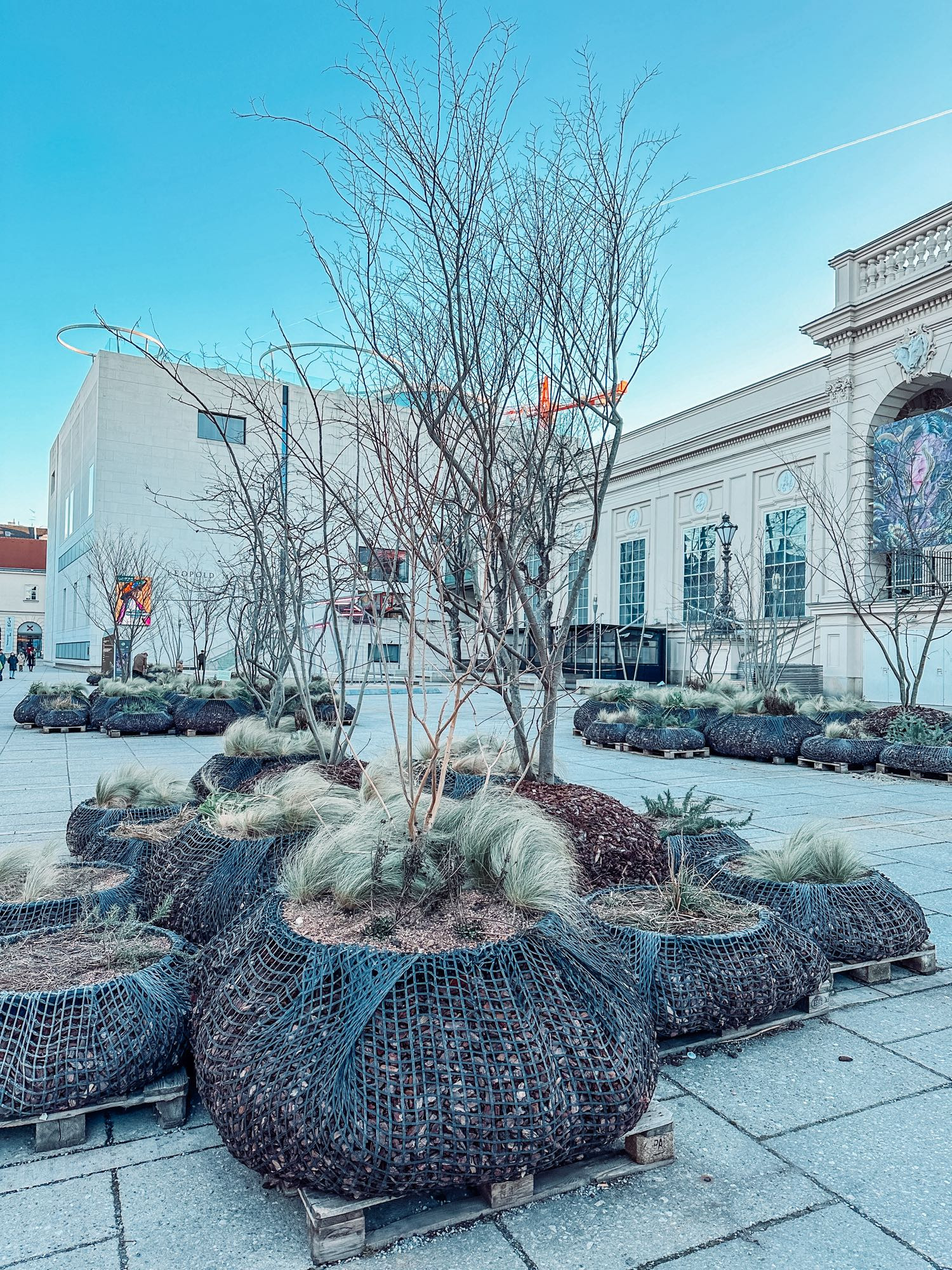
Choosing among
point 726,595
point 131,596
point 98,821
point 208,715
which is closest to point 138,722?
point 208,715

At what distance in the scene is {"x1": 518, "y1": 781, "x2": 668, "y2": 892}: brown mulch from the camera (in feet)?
13.2

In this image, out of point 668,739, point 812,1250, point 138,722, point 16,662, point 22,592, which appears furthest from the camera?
point 22,592

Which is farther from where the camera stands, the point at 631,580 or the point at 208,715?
the point at 631,580

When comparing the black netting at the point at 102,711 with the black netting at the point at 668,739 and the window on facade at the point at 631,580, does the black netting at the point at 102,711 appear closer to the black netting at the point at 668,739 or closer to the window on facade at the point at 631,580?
the black netting at the point at 668,739

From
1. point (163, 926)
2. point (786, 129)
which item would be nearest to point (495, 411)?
point (163, 926)

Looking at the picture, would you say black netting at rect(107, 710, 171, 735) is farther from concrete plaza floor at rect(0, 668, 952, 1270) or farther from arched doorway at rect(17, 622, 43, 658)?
arched doorway at rect(17, 622, 43, 658)

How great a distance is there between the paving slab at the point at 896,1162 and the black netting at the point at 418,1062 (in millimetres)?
569

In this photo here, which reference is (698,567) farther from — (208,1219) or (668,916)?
(208,1219)

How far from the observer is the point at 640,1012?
7.97ft

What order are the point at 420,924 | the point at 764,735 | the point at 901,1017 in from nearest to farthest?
1. the point at 420,924
2. the point at 901,1017
3. the point at 764,735

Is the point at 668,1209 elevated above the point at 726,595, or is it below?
below

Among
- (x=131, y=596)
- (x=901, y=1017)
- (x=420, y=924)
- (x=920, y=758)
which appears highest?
(x=131, y=596)

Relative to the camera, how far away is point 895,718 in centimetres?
1116

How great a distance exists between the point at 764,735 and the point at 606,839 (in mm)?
8447
